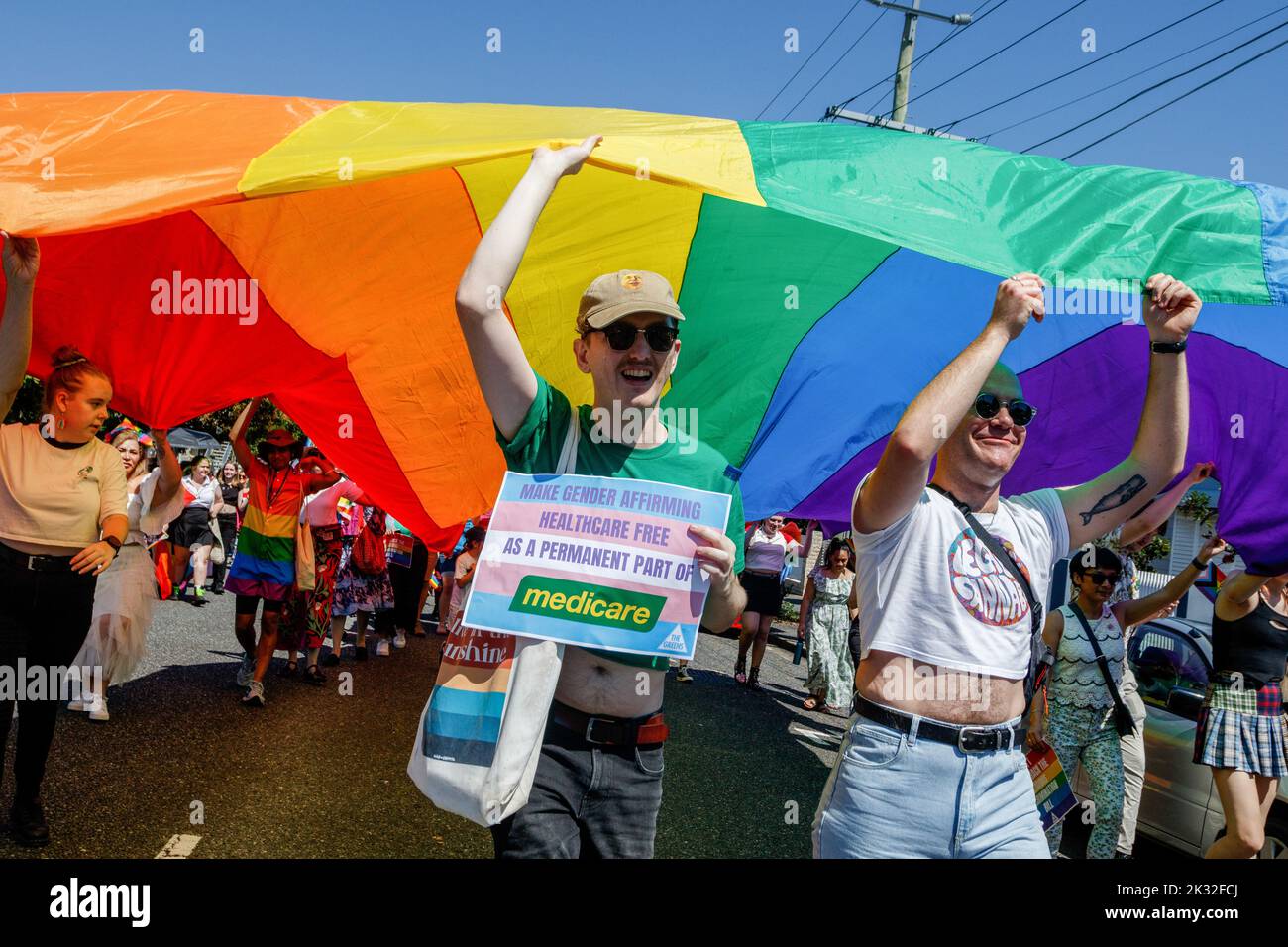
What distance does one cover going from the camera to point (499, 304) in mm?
2219

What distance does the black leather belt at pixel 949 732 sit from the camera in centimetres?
238

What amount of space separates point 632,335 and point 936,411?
2.62ft

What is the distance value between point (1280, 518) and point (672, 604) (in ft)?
10.6

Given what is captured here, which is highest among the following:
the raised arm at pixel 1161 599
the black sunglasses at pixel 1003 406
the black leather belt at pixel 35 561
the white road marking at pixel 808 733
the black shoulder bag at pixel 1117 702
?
the black sunglasses at pixel 1003 406

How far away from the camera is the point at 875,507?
2.46m

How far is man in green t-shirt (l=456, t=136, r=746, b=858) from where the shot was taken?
7.56ft

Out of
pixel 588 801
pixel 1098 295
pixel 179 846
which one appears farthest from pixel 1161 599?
pixel 179 846

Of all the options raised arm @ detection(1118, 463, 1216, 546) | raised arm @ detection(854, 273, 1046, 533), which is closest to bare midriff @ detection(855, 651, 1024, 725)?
raised arm @ detection(854, 273, 1046, 533)

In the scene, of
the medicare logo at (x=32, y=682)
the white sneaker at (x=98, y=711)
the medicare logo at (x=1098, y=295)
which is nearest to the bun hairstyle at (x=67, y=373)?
the medicare logo at (x=32, y=682)

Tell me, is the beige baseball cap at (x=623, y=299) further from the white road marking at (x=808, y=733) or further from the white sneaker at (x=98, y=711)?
the white road marking at (x=808, y=733)

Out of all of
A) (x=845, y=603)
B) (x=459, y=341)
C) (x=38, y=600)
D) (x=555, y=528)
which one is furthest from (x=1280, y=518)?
(x=845, y=603)

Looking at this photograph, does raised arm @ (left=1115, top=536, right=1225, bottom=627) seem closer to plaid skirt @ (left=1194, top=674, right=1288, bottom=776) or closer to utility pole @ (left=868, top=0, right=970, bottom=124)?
plaid skirt @ (left=1194, top=674, right=1288, bottom=776)

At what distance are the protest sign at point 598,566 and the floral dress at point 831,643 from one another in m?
7.99
